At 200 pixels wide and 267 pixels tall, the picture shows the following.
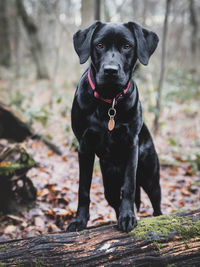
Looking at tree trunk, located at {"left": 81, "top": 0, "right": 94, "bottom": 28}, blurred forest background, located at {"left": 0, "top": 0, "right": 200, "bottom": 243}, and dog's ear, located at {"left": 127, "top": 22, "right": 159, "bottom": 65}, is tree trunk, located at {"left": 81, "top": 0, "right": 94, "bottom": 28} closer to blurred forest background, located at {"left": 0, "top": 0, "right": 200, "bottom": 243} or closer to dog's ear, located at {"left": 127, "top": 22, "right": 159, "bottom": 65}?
blurred forest background, located at {"left": 0, "top": 0, "right": 200, "bottom": 243}

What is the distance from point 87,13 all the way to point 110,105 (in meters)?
5.36

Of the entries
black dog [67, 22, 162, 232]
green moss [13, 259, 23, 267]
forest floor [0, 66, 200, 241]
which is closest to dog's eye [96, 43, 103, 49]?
black dog [67, 22, 162, 232]

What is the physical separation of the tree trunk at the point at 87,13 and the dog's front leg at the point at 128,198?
16.8 feet

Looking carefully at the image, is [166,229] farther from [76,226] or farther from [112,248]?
[76,226]

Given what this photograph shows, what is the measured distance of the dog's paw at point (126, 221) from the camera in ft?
7.20

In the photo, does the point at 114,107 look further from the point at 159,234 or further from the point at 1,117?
the point at 1,117

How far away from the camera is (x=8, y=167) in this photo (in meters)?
3.06

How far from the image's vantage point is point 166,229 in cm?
214

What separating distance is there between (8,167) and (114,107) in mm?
1398

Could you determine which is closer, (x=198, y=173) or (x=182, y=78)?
(x=198, y=173)

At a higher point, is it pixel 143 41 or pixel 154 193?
pixel 143 41

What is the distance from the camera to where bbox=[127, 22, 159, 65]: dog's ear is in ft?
8.14

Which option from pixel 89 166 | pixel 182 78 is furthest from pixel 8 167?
pixel 182 78

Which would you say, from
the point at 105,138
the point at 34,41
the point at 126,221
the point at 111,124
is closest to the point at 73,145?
the point at 105,138
